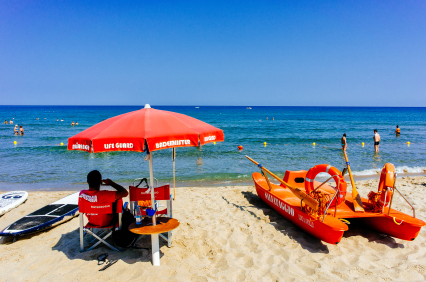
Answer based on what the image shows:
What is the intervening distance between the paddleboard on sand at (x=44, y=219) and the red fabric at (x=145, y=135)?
112 inches

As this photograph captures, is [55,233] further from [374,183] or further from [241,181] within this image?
[374,183]

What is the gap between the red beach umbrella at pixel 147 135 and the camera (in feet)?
10.8

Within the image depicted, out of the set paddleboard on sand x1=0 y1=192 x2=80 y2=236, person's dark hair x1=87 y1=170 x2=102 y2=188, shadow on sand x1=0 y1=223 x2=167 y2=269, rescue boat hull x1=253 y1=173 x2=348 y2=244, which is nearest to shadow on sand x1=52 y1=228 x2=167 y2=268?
shadow on sand x1=0 y1=223 x2=167 y2=269

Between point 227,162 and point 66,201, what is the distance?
31.4 feet

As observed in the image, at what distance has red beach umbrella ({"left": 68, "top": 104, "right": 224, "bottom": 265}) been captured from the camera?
3.29m

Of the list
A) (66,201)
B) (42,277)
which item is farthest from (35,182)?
(42,277)

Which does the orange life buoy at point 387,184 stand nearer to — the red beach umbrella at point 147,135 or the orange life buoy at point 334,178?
the orange life buoy at point 334,178

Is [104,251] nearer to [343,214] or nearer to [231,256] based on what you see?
[231,256]

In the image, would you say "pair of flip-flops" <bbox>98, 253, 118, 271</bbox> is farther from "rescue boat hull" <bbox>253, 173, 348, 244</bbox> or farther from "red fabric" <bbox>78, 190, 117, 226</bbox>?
"rescue boat hull" <bbox>253, 173, 348, 244</bbox>

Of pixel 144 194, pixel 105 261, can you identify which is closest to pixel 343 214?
pixel 144 194

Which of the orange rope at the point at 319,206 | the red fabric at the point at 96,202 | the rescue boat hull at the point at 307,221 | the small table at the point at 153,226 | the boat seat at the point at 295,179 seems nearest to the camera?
the small table at the point at 153,226

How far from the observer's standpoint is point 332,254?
14.9 ft

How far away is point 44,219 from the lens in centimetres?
571

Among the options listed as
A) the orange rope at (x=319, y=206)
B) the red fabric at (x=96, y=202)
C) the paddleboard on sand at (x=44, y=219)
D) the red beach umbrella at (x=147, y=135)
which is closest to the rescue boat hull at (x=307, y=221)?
the orange rope at (x=319, y=206)
